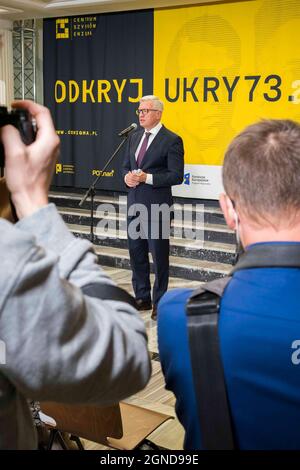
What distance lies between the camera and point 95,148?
25.1ft

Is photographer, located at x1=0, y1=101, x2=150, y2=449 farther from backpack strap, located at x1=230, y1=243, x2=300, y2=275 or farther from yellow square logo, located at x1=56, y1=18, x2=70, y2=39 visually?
yellow square logo, located at x1=56, y1=18, x2=70, y2=39

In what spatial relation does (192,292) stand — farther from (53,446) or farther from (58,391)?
(53,446)

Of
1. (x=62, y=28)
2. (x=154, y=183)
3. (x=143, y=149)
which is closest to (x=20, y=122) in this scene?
(x=154, y=183)

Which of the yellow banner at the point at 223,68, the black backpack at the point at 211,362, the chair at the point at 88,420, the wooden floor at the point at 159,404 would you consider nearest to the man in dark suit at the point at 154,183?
the wooden floor at the point at 159,404

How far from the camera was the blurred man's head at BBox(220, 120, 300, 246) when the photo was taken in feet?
3.05

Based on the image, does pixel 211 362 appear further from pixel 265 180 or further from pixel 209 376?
pixel 265 180

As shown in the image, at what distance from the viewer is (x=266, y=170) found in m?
0.95

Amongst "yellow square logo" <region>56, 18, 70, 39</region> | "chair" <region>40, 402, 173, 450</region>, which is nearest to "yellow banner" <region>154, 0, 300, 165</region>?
"yellow square logo" <region>56, 18, 70, 39</region>

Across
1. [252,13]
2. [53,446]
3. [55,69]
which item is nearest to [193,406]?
[53,446]

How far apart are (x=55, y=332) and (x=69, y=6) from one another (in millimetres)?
7163

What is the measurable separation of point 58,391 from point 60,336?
0.27 feet

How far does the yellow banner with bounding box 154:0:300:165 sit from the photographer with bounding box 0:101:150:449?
580cm
